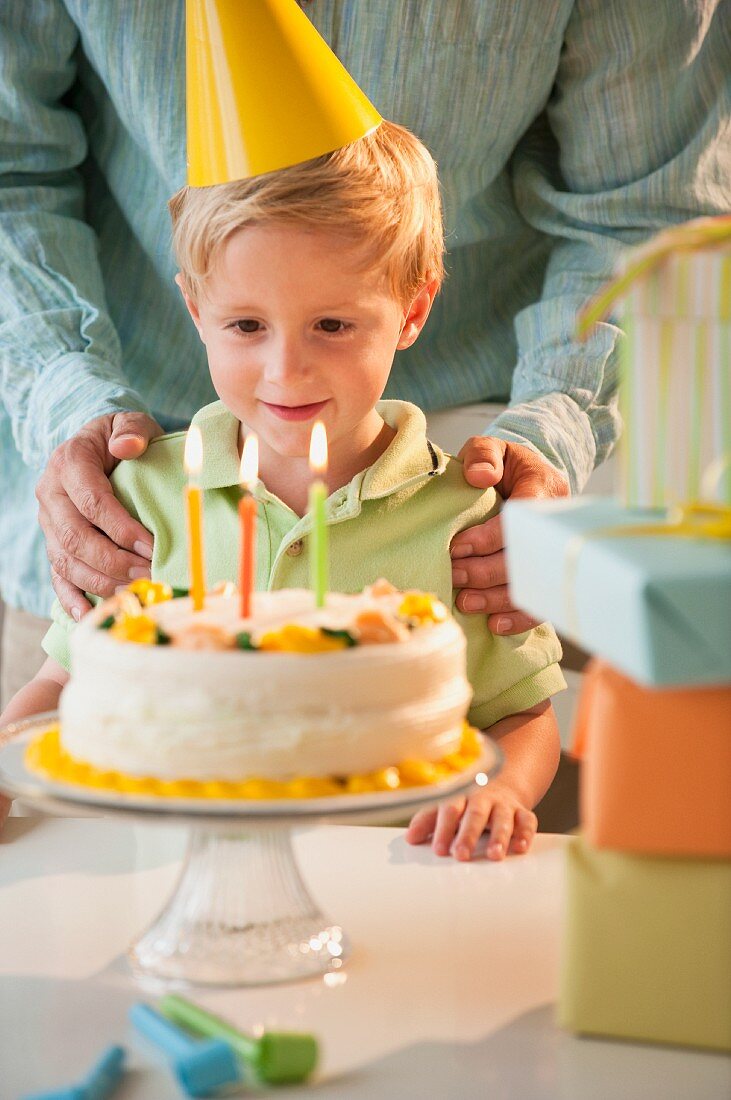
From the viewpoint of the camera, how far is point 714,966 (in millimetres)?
772

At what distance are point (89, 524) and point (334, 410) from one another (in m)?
0.32

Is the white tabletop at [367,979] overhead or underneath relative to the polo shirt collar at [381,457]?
underneath

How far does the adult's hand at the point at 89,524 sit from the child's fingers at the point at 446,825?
20.1 inches

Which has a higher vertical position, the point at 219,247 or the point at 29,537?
the point at 219,247

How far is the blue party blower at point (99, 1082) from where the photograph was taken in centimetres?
72

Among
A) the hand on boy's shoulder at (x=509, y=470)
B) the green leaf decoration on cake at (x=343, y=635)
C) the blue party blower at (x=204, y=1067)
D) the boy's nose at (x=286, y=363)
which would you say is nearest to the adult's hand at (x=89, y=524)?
the boy's nose at (x=286, y=363)

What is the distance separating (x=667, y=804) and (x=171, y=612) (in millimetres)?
351

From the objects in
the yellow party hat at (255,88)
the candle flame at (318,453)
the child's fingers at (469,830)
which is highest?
the yellow party hat at (255,88)

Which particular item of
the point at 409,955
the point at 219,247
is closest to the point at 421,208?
the point at 219,247

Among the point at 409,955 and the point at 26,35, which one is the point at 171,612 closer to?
A: the point at 409,955

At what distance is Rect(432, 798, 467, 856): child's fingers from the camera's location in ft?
3.72

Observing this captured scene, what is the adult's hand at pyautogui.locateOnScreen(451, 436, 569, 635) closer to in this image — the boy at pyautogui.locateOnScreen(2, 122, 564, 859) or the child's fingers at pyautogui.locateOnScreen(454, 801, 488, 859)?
the boy at pyautogui.locateOnScreen(2, 122, 564, 859)

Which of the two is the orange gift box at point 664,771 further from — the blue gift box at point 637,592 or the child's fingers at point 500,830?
the child's fingers at point 500,830

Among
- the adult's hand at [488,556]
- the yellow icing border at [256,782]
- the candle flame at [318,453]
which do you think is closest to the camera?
the yellow icing border at [256,782]
